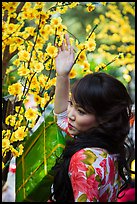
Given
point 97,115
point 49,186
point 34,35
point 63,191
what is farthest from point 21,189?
point 34,35

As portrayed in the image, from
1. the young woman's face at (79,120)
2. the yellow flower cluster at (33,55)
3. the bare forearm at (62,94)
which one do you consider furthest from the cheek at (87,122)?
the yellow flower cluster at (33,55)

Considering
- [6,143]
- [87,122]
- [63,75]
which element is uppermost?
[63,75]

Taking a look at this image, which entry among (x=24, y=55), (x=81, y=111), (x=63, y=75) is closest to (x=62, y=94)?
(x=63, y=75)

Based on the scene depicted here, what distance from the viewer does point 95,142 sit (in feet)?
3.12

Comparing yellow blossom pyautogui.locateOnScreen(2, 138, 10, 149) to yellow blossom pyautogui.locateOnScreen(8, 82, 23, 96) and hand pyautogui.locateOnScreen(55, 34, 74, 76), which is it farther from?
hand pyautogui.locateOnScreen(55, 34, 74, 76)

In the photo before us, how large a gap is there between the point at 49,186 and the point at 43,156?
98 mm

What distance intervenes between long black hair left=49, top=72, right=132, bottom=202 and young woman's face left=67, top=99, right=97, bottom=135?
0.03 feet

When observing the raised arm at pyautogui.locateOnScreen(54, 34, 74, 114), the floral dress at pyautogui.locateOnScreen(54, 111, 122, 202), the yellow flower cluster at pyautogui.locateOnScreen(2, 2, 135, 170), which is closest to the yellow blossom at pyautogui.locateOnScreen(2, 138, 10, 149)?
the yellow flower cluster at pyautogui.locateOnScreen(2, 2, 135, 170)

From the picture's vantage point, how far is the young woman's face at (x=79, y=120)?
97cm

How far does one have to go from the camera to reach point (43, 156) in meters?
1.20

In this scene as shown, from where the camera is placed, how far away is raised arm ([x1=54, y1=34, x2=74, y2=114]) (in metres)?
1.14

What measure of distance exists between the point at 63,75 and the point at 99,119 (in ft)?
0.76

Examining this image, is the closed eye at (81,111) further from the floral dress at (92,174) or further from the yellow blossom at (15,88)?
the yellow blossom at (15,88)

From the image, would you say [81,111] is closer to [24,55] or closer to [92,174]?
[92,174]
